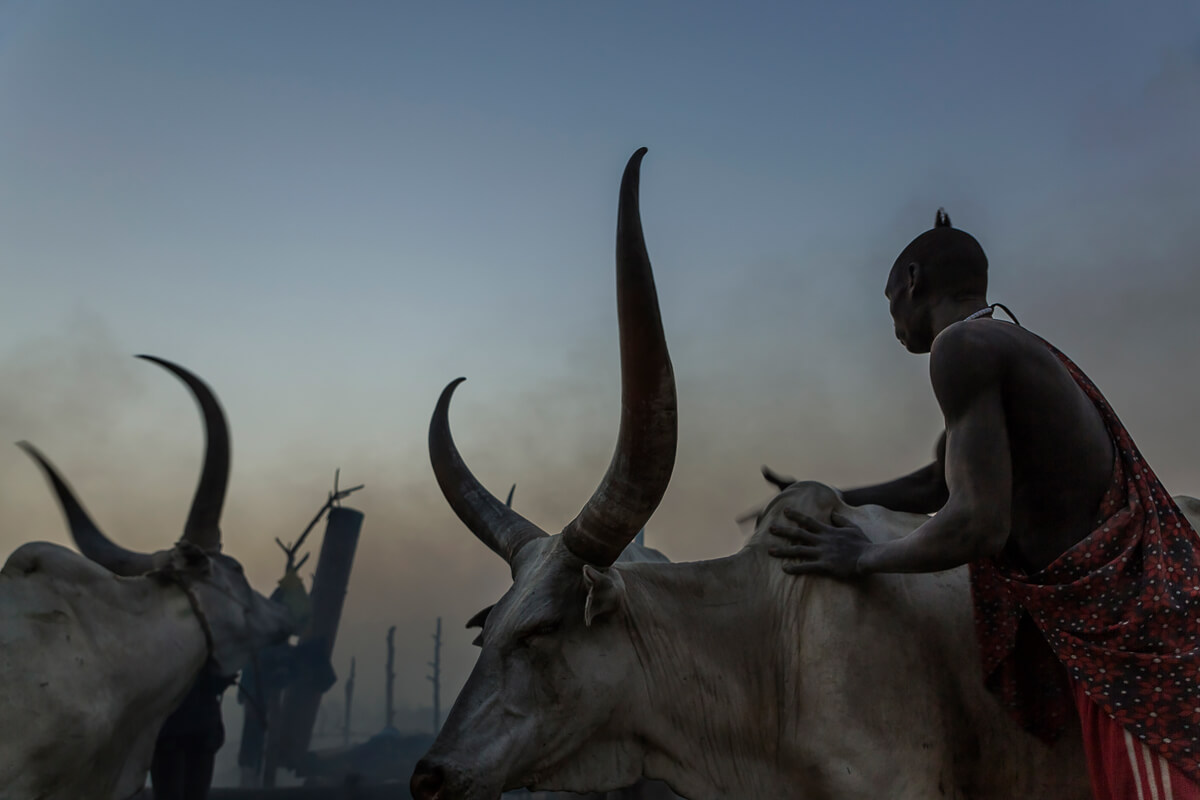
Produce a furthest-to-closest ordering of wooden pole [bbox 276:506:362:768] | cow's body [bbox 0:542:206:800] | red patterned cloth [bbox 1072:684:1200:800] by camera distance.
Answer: wooden pole [bbox 276:506:362:768]
cow's body [bbox 0:542:206:800]
red patterned cloth [bbox 1072:684:1200:800]

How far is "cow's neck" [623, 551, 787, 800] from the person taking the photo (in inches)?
105

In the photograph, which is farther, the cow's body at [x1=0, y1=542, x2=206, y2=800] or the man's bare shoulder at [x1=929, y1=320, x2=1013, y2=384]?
the cow's body at [x1=0, y1=542, x2=206, y2=800]

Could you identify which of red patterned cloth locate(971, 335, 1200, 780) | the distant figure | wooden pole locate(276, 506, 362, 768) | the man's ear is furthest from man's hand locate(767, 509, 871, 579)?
wooden pole locate(276, 506, 362, 768)

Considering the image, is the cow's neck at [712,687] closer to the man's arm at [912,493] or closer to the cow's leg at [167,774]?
the man's arm at [912,493]

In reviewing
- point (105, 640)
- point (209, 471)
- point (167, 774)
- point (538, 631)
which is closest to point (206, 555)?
point (209, 471)

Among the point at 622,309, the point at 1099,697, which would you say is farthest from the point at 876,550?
the point at 622,309

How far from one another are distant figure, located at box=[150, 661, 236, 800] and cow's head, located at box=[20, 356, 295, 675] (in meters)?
0.43

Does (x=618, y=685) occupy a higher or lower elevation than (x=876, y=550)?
lower

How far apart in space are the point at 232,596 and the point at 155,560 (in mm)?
591

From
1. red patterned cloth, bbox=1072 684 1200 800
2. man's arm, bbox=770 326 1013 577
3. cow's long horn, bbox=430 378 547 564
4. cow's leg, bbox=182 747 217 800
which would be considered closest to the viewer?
red patterned cloth, bbox=1072 684 1200 800

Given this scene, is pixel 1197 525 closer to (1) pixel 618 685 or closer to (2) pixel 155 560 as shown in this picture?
(1) pixel 618 685

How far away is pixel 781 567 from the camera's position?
9.26 feet

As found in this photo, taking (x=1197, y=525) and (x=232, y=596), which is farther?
(x=232, y=596)

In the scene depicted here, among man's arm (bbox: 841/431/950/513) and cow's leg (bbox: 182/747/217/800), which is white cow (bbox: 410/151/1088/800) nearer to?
man's arm (bbox: 841/431/950/513)
